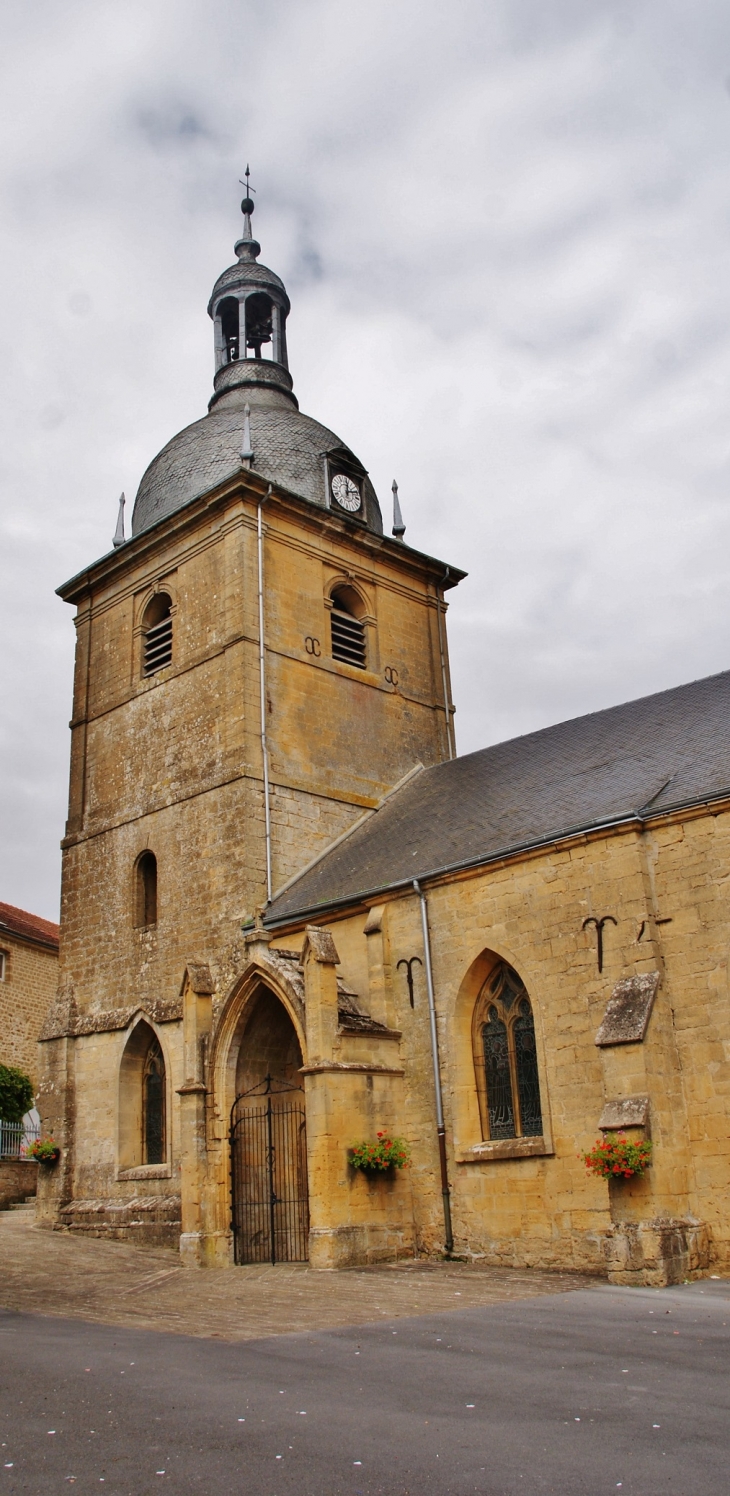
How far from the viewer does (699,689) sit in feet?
56.1

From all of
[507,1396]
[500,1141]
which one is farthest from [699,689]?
[507,1396]

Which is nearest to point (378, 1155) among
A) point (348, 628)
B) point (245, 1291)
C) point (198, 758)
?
point (245, 1291)

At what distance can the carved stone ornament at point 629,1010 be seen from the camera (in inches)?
468

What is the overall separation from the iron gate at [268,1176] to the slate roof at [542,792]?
2636mm

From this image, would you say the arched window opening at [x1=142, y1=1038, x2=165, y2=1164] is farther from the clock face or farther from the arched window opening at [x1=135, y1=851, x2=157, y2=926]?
the clock face

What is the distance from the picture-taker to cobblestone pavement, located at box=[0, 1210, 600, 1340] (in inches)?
374

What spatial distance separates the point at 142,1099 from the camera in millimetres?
19781

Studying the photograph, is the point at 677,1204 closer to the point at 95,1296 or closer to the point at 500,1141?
the point at 500,1141

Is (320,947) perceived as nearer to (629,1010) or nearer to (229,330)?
(629,1010)

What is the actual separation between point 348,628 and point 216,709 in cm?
372

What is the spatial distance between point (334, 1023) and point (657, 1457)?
9.68 meters

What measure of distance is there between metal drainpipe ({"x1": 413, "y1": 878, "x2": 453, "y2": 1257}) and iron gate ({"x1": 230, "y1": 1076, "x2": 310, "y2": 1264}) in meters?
2.46

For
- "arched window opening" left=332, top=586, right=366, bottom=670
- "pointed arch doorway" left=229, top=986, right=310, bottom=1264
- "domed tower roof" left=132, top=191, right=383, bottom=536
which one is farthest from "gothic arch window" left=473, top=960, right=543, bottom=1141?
"domed tower roof" left=132, top=191, right=383, bottom=536

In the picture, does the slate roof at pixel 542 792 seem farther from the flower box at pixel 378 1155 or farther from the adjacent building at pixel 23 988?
the adjacent building at pixel 23 988
